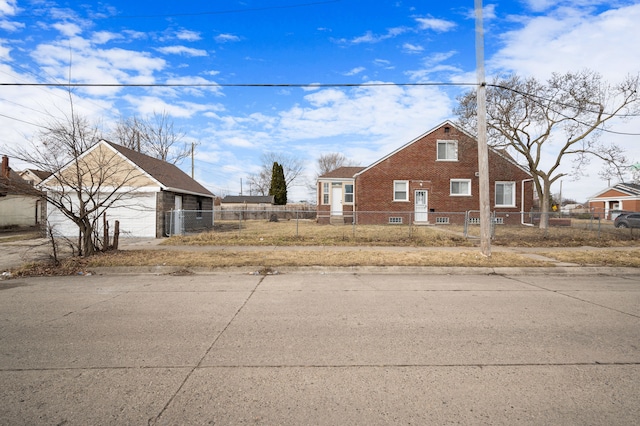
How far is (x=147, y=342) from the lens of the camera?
4.28 m

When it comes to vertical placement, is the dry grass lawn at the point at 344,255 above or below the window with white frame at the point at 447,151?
below

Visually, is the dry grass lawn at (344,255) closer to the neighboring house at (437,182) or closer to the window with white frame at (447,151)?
the neighboring house at (437,182)

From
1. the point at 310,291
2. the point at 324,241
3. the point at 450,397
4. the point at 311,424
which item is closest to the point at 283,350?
the point at 311,424

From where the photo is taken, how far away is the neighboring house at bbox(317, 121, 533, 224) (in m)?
24.8

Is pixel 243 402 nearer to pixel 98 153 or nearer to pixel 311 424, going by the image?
pixel 311 424

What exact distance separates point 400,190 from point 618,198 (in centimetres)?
4415

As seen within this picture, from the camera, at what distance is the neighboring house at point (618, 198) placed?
45.2 meters

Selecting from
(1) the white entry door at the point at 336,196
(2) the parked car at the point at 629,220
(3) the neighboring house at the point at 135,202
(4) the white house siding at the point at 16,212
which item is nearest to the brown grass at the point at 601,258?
(3) the neighboring house at the point at 135,202

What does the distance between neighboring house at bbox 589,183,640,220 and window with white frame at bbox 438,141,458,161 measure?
2998 centimetres

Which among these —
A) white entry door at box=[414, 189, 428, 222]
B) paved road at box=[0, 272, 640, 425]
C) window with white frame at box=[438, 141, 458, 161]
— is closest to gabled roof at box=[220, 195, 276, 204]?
white entry door at box=[414, 189, 428, 222]

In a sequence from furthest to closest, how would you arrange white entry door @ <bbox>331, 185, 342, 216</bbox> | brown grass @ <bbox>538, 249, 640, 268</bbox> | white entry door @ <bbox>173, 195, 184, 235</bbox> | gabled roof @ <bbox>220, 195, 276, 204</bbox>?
1. gabled roof @ <bbox>220, 195, 276, 204</bbox>
2. white entry door @ <bbox>331, 185, 342, 216</bbox>
3. white entry door @ <bbox>173, 195, 184, 235</bbox>
4. brown grass @ <bbox>538, 249, 640, 268</bbox>

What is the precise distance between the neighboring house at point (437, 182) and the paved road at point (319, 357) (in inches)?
713

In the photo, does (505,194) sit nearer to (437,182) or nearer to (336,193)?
(437,182)

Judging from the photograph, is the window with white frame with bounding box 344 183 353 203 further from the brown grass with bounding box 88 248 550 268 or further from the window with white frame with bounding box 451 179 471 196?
the brown grass with bounding box 88 248 550 268
